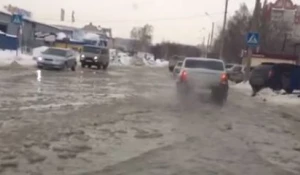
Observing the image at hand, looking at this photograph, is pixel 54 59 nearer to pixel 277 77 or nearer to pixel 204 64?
pixel 277 77

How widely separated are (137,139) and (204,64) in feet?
34.2

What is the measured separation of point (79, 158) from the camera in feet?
27.8

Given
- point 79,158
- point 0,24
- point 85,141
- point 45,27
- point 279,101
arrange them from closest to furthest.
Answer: point 79,158 → point 85,141 → point 279,101 → point 0,24 → point 45,27

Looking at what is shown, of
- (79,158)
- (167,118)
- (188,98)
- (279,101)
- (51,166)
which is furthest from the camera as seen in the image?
(279,101)

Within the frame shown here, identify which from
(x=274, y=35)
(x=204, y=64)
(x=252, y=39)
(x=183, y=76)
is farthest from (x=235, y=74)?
(x=274, y=35)

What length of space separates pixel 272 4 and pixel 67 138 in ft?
271

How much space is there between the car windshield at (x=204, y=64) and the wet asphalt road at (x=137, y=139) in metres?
2.64

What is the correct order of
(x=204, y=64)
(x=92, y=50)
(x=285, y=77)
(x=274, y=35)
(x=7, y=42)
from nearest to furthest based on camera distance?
(x=204, y=64)
(x=285, y=77)
(x=92, y=50)
(x=7, y=42)
(x=274, y=35)

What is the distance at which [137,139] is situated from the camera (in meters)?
10.7

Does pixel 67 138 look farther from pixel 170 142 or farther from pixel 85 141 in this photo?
pixel 170 142

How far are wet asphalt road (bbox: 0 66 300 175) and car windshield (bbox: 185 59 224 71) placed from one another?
8.67 feet

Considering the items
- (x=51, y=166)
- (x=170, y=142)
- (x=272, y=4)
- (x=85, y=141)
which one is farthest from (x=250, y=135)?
(x=272, y=4)

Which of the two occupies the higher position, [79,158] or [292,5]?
[292,5]

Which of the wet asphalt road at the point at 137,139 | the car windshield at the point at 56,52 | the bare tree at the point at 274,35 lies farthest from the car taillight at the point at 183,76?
the bare tree at the point at 274,35
